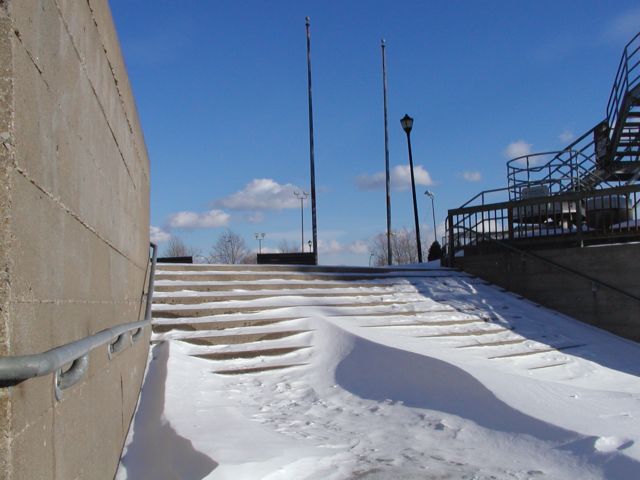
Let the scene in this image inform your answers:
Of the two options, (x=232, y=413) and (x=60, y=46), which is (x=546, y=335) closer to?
(x=232, y=413)

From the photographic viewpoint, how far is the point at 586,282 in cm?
1167

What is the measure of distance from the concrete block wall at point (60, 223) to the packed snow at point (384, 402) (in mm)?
891

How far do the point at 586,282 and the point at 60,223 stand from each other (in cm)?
1118

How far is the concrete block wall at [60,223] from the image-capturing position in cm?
179

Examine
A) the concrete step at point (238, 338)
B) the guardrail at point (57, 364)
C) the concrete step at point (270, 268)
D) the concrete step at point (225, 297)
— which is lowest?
the concrete step at point (238, 338)

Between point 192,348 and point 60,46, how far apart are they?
5.45m

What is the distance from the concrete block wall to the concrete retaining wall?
971cm

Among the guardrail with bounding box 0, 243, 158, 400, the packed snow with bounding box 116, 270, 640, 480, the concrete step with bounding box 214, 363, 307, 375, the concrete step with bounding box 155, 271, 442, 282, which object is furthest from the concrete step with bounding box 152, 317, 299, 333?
the guardrail with bounding box 0, 243, 158, 400

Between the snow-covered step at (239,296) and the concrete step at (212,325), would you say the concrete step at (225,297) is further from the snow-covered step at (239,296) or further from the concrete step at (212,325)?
the concrete step at (212,325)

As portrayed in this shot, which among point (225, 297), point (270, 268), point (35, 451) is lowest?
point (35, 451)

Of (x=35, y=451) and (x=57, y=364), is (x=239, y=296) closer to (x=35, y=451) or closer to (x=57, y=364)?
(x=35, y=451)

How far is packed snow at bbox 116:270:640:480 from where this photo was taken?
14.0 ft

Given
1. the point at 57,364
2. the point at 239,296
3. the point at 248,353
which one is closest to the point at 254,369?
the point at 248,353

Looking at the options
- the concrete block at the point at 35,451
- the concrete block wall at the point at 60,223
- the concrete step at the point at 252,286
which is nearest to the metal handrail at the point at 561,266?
the concrete step at the point at 252,286
